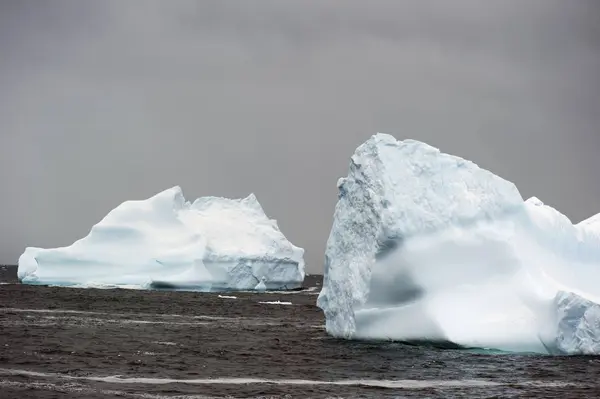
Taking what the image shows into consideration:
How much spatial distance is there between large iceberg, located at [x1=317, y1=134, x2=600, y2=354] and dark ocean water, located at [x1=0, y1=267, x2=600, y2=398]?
69 cm

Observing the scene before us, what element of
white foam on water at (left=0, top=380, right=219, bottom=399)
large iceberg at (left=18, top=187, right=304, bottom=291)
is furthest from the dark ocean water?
large iceberg at (left=18, top=187, right=304, bottom=291)

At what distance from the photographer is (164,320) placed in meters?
30.6

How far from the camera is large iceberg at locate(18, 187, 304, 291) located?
5166 cm

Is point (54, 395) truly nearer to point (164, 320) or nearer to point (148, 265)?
point (164, 320)

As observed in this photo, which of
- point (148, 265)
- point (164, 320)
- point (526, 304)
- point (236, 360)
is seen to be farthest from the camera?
point (148, 265)

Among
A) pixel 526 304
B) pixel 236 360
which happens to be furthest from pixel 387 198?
pixel 236 360

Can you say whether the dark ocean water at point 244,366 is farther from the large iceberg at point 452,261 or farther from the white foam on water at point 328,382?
the large iceberg at point 452,261

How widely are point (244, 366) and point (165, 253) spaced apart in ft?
111

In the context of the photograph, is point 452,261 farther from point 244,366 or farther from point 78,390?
point 78,390

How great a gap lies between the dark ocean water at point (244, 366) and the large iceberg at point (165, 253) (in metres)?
22.5

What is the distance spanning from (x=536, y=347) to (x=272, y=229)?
37886 millimetres

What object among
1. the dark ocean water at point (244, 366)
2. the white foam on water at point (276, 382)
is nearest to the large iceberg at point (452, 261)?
the dark ocean water at point (244, 366)

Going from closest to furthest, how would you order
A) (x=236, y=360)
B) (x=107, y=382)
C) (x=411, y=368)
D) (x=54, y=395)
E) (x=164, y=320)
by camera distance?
(x=54, y=395), (x=107, y=382), (x=411, y=368), (x=236, y=360), (x=164, y=320)

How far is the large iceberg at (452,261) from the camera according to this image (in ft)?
67.7
